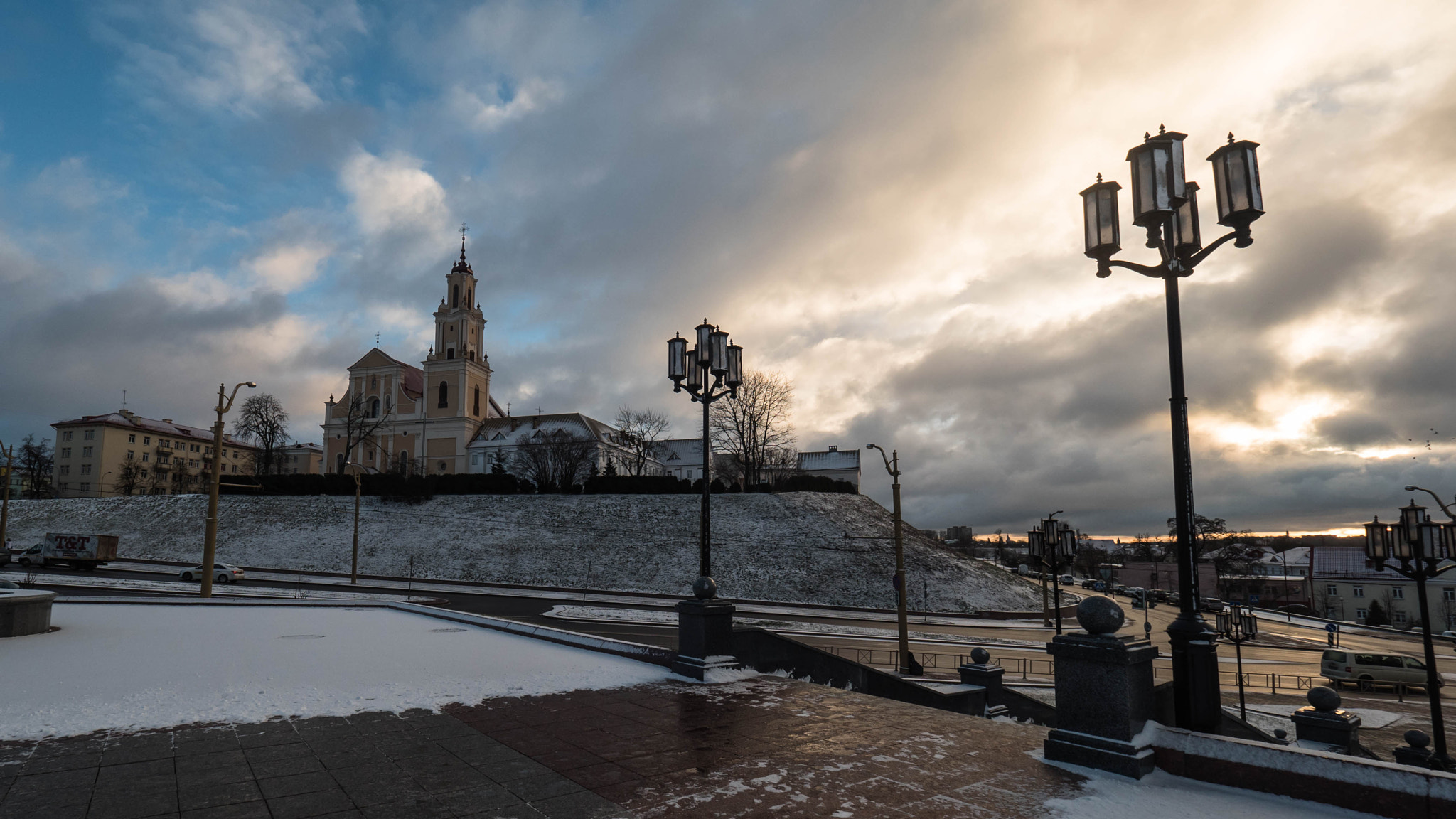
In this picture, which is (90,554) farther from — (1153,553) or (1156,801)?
(1153,553)

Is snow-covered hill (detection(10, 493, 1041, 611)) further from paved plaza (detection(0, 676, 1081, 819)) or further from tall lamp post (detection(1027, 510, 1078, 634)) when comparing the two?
paved plaza (detection(0, 676, 1081, 819))

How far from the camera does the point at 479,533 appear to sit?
48906 millimetres

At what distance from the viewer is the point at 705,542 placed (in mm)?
10453

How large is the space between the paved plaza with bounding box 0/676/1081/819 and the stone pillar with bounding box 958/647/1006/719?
6177mm

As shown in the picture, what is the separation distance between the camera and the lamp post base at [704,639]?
9438mm

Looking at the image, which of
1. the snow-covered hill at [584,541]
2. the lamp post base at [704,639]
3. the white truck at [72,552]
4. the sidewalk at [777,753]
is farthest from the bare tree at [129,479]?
the sidewalk at [777,753]

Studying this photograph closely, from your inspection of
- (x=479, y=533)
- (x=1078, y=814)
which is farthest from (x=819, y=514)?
(x=1078, y=814)

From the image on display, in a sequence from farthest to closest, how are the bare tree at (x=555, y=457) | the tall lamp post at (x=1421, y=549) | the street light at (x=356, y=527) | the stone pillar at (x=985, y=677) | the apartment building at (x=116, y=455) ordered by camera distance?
the apartment building at (x=116, y=455) → the bare tree at (x=555, y=457) → the street light at (x=356, y=527) → the tall lamp post at (x=1421, y=549) → the stone pillar at (x=985, y=677)

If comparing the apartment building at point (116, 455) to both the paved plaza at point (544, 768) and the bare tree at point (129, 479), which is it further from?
the paved plaza at point (544, 768)

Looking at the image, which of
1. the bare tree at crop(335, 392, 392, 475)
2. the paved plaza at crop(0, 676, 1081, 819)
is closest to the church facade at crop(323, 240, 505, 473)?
the bare tree at crop(335, 392, 392, 475)

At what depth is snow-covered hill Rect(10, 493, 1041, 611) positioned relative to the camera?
4191 cm

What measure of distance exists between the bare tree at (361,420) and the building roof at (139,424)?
31.3 m

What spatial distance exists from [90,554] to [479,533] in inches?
807

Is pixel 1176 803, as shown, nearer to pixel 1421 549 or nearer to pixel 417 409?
pixel 1421 549
